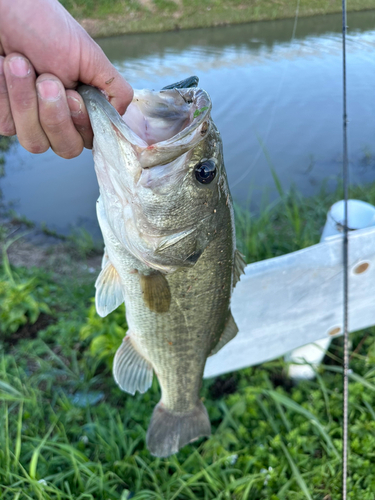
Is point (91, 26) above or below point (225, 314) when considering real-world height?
above

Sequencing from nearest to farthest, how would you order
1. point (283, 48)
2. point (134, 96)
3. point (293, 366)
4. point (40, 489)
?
point (134, 96) < point (40, 489) < point (293, 366) < point (283, 48)

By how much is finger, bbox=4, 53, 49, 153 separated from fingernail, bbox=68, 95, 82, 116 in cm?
10

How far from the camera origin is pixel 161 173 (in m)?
1.10

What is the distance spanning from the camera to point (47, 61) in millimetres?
973

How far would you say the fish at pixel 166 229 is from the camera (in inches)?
42.4

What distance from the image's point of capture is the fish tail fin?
5.85 ft

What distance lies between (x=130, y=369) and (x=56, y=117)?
4.05 ft

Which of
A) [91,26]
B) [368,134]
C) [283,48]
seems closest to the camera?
[368,134]

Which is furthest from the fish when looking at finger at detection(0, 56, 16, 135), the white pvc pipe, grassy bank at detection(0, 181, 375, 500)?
the white pvc pipe

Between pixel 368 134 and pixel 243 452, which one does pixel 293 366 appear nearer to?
pixel 243 452

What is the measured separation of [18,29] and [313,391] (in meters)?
2.66

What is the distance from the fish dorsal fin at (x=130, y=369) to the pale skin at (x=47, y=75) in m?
1.03

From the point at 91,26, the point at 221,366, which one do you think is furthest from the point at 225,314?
the point at 91,26

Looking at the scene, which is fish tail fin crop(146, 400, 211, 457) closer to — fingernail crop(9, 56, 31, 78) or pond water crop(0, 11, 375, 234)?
fingernail crop(9, 56, 31, 78)
